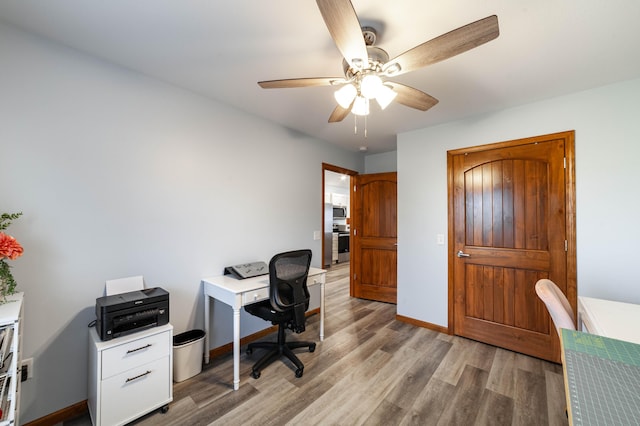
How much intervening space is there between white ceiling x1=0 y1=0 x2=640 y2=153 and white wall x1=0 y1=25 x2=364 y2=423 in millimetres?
240

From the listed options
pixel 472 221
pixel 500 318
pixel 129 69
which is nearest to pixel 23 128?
pixel 129 69

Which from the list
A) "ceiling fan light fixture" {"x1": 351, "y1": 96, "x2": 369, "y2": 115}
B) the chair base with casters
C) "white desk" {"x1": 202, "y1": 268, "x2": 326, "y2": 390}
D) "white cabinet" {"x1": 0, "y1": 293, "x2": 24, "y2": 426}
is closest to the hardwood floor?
the chair base with casters

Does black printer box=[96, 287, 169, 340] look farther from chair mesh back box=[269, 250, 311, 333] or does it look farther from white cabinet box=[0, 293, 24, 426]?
chair mesh back box=[269, 250, 311, 333]

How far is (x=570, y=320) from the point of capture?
1421 millimetres

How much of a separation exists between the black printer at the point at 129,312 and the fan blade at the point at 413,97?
6.96 feet

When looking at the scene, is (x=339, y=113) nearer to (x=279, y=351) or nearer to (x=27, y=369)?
(x=279, y=351)

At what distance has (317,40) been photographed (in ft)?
5.28

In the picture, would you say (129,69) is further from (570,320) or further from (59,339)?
(570,320)

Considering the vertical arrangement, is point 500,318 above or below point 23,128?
below

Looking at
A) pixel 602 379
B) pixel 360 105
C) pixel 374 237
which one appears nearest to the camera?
pixel 602 379

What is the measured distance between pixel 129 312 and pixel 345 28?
2066mm

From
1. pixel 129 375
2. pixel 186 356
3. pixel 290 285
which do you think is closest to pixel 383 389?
pixel 290 285

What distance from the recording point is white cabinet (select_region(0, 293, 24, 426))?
1152 millimetres

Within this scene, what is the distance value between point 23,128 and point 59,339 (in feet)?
4.46
